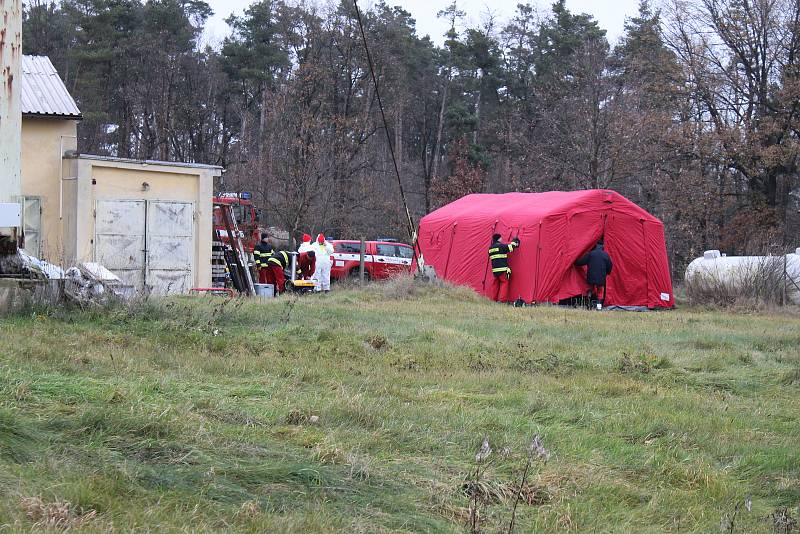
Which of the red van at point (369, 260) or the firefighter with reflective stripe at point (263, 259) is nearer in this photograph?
the firefighter with reflective stripe at point (263, 259)

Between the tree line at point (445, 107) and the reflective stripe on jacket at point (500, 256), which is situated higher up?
the tree line at point (445, 107)

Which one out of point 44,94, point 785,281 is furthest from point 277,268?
point 785,281

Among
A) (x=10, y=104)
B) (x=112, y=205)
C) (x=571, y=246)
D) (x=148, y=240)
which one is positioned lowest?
(x=148, y=240)

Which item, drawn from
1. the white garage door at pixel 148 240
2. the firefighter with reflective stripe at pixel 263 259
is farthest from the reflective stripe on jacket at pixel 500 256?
the white garage door at pixel 148 240

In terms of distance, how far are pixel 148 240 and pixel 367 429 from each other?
1610cm

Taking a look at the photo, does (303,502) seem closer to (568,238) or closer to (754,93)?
(568,238)

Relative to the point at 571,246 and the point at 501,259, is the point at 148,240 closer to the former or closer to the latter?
the point at 501,259

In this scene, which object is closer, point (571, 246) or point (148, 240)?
point (148, 240)

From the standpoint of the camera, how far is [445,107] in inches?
2146

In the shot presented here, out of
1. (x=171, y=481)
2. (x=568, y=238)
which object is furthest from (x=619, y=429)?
(x=568, y=238)

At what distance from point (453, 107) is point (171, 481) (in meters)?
48.9

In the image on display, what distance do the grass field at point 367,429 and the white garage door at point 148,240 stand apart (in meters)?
8.98

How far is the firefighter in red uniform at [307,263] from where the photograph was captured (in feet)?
80.9

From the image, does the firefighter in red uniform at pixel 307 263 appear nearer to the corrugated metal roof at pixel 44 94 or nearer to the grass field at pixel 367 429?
the corrugated metal roof at pixel 44 94
